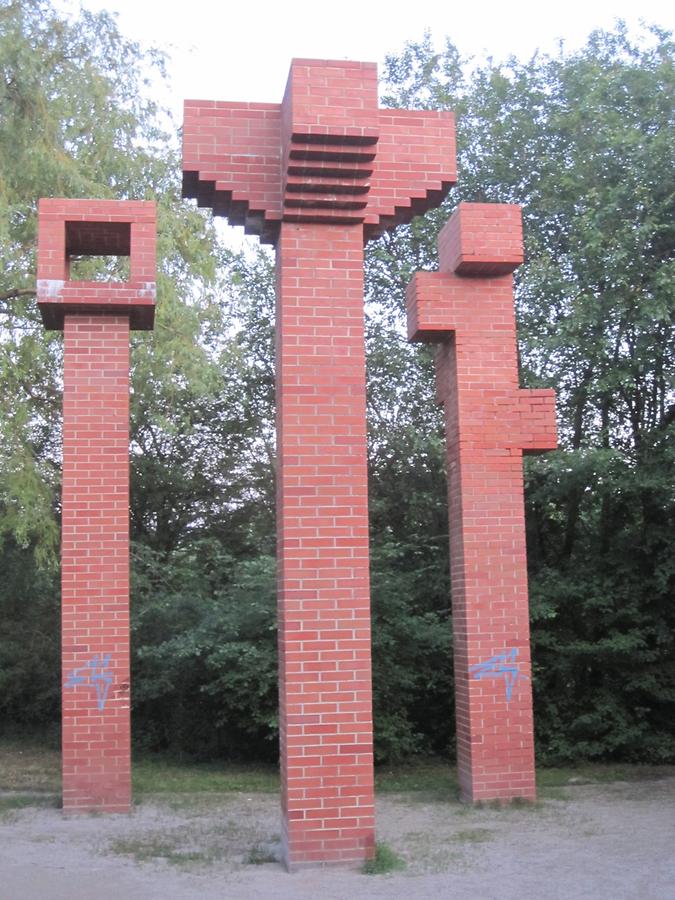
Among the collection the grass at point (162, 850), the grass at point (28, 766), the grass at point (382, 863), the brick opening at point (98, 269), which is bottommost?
the grass at point (28, 766)

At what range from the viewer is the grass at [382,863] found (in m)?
6.63

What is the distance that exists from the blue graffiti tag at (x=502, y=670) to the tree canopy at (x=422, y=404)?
10.9 feet

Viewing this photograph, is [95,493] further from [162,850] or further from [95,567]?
[162,850]

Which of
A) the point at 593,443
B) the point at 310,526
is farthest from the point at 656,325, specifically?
the point at 310,526

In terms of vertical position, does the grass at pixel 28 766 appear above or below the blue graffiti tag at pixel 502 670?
below

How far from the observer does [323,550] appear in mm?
6988

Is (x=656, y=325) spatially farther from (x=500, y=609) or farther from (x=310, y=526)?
(x=310, y=526)

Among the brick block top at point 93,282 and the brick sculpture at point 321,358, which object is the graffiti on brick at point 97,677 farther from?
the brick block top at point 93,282

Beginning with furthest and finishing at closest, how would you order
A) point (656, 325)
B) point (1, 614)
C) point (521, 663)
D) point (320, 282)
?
1. point (1, 614)
2. point (656, 325)
3. point (521, 663)
4. point (320, 282)

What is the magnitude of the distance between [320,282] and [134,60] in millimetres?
8643

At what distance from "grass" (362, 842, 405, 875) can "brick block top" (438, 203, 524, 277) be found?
5431 millimetres

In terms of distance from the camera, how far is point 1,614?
16.9 metres

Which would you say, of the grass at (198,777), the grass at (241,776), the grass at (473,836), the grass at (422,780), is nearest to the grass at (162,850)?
the grass at (473,836)

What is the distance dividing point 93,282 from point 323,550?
13.2ft
